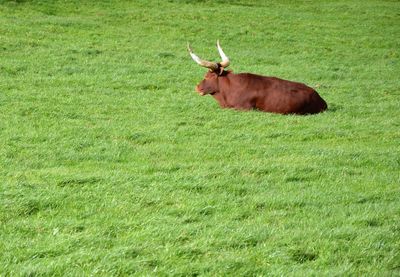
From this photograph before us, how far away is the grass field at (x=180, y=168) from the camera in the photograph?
5875 mm

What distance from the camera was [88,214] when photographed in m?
6.79

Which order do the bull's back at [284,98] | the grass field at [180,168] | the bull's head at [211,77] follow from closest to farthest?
the grass field at [180,168]
the bull's back at [284,98]
the bull's head at [211,77]

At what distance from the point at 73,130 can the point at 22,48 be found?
8.91m

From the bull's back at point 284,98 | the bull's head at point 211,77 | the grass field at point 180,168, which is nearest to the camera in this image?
the grass field at point 180,168

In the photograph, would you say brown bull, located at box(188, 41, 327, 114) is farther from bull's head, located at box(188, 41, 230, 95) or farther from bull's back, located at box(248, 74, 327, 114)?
bull's head, located at box(188, 41, 230, 95)

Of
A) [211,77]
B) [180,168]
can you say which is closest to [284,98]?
[211,77]

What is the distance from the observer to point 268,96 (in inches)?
528

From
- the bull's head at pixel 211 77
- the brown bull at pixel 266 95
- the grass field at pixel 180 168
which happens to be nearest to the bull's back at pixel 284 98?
the brown bull at pixel 266 95

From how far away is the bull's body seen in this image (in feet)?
43.5

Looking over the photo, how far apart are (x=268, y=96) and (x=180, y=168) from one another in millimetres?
4978

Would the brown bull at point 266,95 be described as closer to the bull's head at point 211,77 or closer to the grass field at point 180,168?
the bull's head at point 211,77

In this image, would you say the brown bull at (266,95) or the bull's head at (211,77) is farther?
the bull's head at (211,77)

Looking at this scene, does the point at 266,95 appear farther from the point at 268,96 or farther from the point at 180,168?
the point at 180,168

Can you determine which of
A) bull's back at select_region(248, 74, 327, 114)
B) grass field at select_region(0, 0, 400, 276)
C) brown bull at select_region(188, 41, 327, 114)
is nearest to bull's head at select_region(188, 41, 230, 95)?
brown bull at select_region(188, 41, 327, 114)
